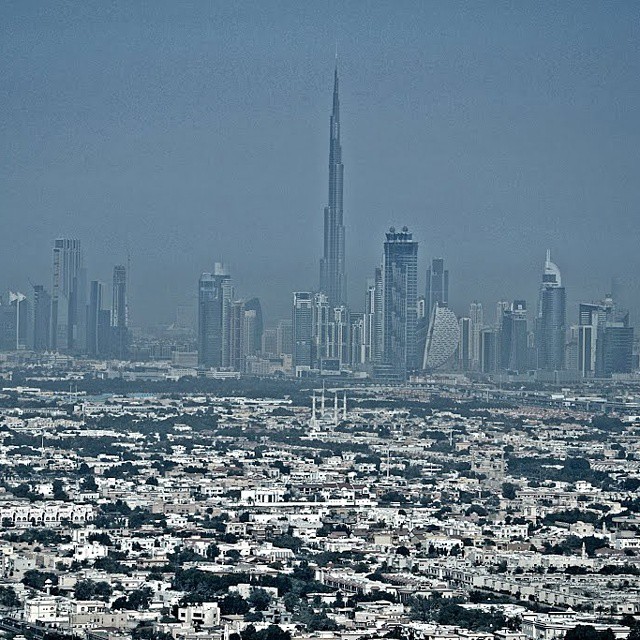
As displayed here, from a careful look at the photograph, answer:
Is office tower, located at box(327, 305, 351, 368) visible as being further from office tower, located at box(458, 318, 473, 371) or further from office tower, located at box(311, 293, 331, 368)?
office tower, located at box(458, 318, 473, 371)

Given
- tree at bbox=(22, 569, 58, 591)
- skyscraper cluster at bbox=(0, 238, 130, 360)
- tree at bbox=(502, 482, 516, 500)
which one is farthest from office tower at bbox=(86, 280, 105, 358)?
tree at bbox=(22, 569, 58, 591)

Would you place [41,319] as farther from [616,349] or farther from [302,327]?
[616,349]

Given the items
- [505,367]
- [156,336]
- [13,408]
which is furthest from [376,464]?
[156,336]

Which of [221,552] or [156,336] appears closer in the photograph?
[221,552]

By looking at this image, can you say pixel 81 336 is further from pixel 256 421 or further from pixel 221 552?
pixel 221 552

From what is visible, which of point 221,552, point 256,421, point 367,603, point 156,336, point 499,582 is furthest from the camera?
point 156,336

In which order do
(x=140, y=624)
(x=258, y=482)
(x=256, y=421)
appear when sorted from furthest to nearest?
(x=256, y=421) < (x=258, y=482) < (x=140, y=624)

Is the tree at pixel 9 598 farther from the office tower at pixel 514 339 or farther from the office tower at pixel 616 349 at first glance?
the office tower at pixel 514 339
